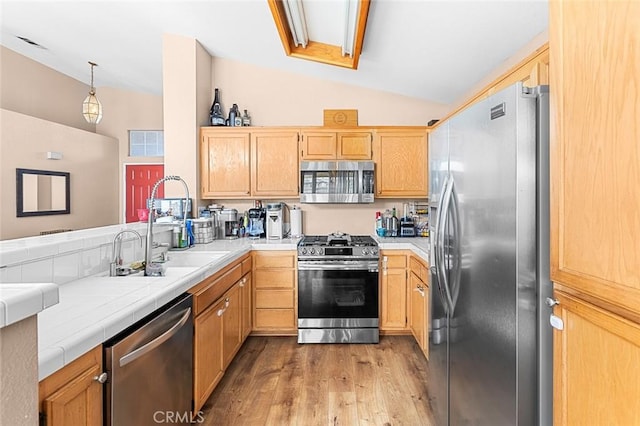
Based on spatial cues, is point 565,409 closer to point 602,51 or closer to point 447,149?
point 602,51

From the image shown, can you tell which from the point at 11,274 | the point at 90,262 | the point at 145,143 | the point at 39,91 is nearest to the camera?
the point at 11,274

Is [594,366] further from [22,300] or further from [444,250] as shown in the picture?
[22,300]

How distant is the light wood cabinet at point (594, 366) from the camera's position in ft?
2.57

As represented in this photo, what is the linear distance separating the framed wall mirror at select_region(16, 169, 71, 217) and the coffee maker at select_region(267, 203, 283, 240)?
13.1ft

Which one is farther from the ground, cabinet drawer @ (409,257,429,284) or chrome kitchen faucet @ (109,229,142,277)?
chrome kitchen faucet @ (109,229,142,277)

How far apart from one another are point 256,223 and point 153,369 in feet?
8.10

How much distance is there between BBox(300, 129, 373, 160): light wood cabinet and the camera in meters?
3.76

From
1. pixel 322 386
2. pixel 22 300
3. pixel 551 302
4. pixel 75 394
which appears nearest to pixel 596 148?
pixel 551 302

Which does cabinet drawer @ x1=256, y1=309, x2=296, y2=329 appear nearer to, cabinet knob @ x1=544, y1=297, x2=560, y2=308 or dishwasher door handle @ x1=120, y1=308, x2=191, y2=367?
dishwasher door handle @ x1=120, y1=308, x2=191, y2=367

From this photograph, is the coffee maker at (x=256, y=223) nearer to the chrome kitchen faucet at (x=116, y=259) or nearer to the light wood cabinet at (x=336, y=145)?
the light wood cabinet at (x=336, y=145)

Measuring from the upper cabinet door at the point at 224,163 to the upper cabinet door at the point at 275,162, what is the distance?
9 centimetres

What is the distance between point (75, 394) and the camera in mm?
1067

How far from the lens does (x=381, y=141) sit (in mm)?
3756

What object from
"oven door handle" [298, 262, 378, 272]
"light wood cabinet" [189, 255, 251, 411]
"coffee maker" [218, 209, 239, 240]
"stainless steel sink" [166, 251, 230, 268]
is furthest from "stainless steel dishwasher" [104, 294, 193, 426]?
"coffee maker" [218, 209, 239, 240]
